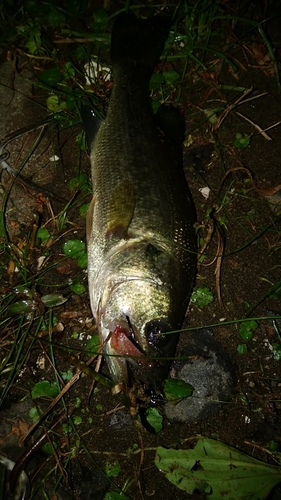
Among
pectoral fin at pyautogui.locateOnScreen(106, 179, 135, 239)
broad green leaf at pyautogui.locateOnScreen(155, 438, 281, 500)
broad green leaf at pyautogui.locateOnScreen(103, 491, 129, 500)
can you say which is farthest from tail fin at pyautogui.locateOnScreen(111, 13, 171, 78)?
broad green leaf at pyautogui.locateOnScreen(103, 491, 129, 500)

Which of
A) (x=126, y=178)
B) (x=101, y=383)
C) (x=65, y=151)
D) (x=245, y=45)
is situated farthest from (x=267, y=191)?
(x=101, y=383)

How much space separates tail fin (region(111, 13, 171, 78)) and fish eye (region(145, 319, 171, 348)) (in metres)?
2.20

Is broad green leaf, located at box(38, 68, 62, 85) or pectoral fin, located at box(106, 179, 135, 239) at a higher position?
broad green leaf, located at box(38, 68, 62, 85)

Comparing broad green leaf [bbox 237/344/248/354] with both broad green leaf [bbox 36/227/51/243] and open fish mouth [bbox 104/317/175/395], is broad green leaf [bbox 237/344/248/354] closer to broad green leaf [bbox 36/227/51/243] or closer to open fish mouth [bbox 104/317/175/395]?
open fish mouth [bbox 104/317/175/395]

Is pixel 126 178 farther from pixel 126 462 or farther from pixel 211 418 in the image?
pixel 126 462

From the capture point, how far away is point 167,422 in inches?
117

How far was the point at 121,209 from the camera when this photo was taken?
2.84m

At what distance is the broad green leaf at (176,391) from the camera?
114 inches

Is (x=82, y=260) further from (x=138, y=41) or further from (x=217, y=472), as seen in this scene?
(x=138, y=41)

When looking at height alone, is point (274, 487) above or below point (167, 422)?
below

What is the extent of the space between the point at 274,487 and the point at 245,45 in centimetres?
393

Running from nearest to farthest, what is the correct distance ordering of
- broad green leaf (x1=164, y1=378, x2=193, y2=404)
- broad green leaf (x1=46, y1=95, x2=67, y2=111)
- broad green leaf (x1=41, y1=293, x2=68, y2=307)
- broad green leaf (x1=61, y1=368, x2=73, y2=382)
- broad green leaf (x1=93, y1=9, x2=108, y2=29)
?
broad green leaf (x1=164, y1=378, x2=193, y2=404), broad green leaf (x1=61, y1=368, x2=73, y2=382), broad green leaf (x1=41, y1=293, x2=68, y2=307), broad green leaf (x1=46, y1=95, x2=67, y2=111), broad green leaf (x1=93, y1=9, x2=108, y2=29)

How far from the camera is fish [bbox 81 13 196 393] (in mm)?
2607

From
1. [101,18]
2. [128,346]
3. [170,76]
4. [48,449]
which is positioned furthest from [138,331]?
[101,18]
